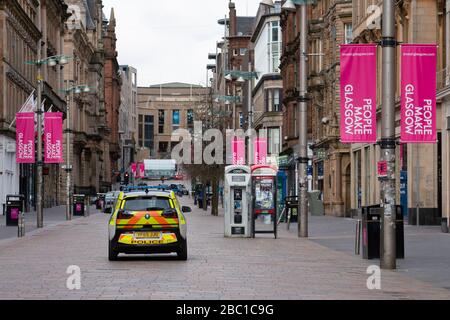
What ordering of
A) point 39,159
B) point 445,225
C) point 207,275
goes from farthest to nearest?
point 39,159 < point 445,225 < point 207,275

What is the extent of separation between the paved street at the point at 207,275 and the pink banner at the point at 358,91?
162 inches

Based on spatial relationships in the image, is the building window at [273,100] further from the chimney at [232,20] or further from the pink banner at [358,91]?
the pink banner at [358,91]

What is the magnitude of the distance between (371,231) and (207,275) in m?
6.01

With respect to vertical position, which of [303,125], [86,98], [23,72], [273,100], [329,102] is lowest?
[303,125]

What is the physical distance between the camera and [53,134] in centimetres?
5566

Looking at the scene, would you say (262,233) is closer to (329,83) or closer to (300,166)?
(300,166)

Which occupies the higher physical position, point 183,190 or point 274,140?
point 274,140

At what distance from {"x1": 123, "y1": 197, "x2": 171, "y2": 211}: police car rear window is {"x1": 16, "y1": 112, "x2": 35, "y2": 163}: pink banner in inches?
1234

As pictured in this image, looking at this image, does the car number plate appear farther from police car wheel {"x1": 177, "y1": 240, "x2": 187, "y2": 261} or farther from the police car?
police car wheel {"x1": 177, "y1": 240, "x2": 187, "y2": 261}

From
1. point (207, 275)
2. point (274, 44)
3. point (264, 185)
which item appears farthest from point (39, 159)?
point (274, 44)

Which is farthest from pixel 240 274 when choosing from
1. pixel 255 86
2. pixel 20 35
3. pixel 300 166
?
pixel 255 86

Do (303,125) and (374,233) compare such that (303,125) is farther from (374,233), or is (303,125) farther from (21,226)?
(374,233)

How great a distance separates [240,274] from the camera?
20.0 metres

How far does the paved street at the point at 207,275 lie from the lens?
1622 centimetres
